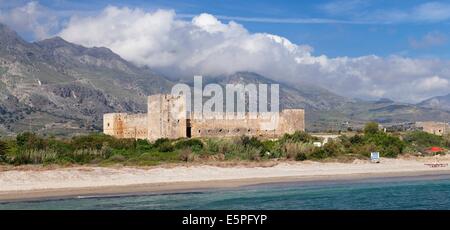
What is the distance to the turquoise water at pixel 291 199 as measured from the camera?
18.6 meters

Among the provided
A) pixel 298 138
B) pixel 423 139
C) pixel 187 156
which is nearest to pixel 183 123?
pixel 298 138

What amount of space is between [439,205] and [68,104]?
123635 mm

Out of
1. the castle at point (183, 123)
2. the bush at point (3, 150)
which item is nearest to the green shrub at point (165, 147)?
the castle at point (183, 123)

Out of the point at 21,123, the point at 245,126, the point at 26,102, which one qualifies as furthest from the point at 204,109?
the point at 26,102

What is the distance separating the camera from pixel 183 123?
43250 millimetres

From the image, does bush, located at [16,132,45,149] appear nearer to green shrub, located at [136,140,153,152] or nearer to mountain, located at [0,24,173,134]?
green shrub, located at [136,140,153,152]

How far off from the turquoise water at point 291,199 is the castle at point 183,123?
1870cm

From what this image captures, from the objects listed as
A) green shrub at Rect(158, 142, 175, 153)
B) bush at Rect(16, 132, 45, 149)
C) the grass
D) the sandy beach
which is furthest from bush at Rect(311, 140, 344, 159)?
bush at Rect(16, 132, 45, 149)

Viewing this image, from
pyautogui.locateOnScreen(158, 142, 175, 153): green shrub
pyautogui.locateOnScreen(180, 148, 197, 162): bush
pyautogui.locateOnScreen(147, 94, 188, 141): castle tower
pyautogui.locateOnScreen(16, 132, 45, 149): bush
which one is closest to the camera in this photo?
pyautogui.locateOnScreen(180, 148, 197, 162): bush

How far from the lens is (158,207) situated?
18.1 metres

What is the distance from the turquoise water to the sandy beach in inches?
65.3

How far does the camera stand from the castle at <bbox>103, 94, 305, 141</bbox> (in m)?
42.9
